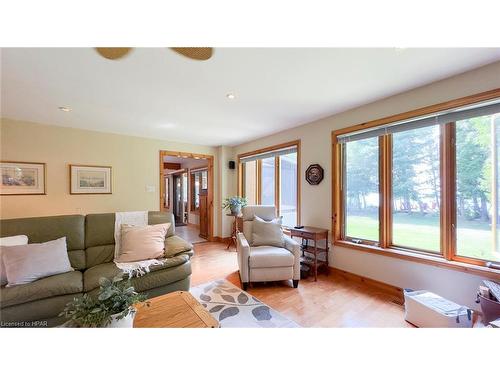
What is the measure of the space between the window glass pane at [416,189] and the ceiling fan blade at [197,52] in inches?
90.4

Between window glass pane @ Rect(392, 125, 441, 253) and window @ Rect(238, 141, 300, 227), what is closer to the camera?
window glass pane @ Rect(392, 125, 441, 253)

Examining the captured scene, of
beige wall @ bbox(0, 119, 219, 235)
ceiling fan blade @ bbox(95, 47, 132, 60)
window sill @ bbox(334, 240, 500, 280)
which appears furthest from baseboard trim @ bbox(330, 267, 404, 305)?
beige wall @ bbox(0, 119, 219, 235)

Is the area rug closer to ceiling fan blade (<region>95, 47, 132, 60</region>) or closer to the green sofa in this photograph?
the green sofa

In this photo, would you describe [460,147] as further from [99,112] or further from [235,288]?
[99,112]

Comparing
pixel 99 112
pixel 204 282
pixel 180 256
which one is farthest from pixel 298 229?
pixel 99 112

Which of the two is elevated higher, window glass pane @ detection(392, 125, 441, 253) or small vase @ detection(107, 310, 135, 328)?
window glass pane @ detection(392, 125, 441, 253)

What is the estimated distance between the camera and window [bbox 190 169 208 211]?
5.73 meters

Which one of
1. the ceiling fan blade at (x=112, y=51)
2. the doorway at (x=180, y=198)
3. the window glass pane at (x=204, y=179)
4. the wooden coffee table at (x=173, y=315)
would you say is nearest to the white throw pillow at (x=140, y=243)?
the wooden coffee table at (x=173, y=315)

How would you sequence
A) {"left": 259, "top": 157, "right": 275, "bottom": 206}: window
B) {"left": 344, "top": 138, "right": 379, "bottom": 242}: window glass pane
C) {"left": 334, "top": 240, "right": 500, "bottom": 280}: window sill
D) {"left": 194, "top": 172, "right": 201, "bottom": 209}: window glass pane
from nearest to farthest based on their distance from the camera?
{"left": 334, "top": 240, "right": 500, "bottom": 280}: window sill < {"left": 344, "top": 138, "right": 379, "bottom": 242}: window glass pane < {"left": 259, "top": 157, "right": 275, "bottom": 206}: window < {"left": 194, "top": 172, "right": 201, "bottom": 209}: window glass pane

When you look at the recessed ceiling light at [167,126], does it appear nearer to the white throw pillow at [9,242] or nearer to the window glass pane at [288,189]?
the window glass pane at [288,189]

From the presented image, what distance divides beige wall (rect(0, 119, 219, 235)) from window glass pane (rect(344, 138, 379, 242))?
3431 mm

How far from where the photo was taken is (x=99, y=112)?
2734 mm

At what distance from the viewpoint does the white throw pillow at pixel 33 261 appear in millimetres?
1587
